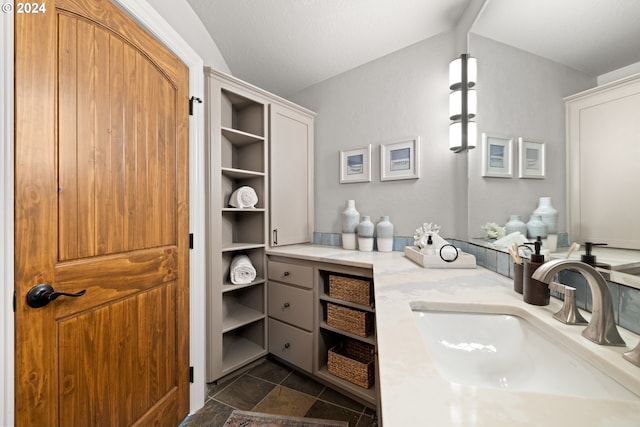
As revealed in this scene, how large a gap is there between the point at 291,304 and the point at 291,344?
0.29 meters

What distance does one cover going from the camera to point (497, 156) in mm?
1348

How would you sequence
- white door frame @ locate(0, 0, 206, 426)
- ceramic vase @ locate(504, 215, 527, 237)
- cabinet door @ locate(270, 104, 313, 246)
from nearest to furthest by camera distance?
white door frame @ locate(0, 0, 206, 426)
ceramic vase @ locate(504, 215, 527, 237)
cabinet door @ locate(270, 104, 313, 246)

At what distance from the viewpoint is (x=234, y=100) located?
1972 mm

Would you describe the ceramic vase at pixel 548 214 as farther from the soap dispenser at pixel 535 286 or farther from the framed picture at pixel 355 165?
the framed picture at pixel 355 165

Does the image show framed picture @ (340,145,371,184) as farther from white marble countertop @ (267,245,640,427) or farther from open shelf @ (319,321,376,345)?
white marble countertop @ (267,245,640,427)

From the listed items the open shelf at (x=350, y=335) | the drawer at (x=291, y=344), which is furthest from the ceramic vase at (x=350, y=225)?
the drawer at (x=291, y=344)

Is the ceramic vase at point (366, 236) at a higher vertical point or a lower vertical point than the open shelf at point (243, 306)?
higher

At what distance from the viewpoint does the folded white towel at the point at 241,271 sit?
187 centimetres

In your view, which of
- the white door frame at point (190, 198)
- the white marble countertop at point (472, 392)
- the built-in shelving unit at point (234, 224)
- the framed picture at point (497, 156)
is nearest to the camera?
the white marble countertop at point (472, 392)

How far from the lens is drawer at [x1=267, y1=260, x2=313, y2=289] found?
1788mm

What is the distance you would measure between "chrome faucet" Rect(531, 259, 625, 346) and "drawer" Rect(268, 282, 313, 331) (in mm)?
1394

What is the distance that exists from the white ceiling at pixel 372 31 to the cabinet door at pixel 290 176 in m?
0.47

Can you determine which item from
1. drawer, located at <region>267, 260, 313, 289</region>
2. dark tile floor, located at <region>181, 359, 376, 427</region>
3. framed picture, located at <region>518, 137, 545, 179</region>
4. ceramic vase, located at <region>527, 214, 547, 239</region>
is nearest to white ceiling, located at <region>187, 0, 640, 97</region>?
framed picture, located at <region>518, 137, 545, 179</region>
